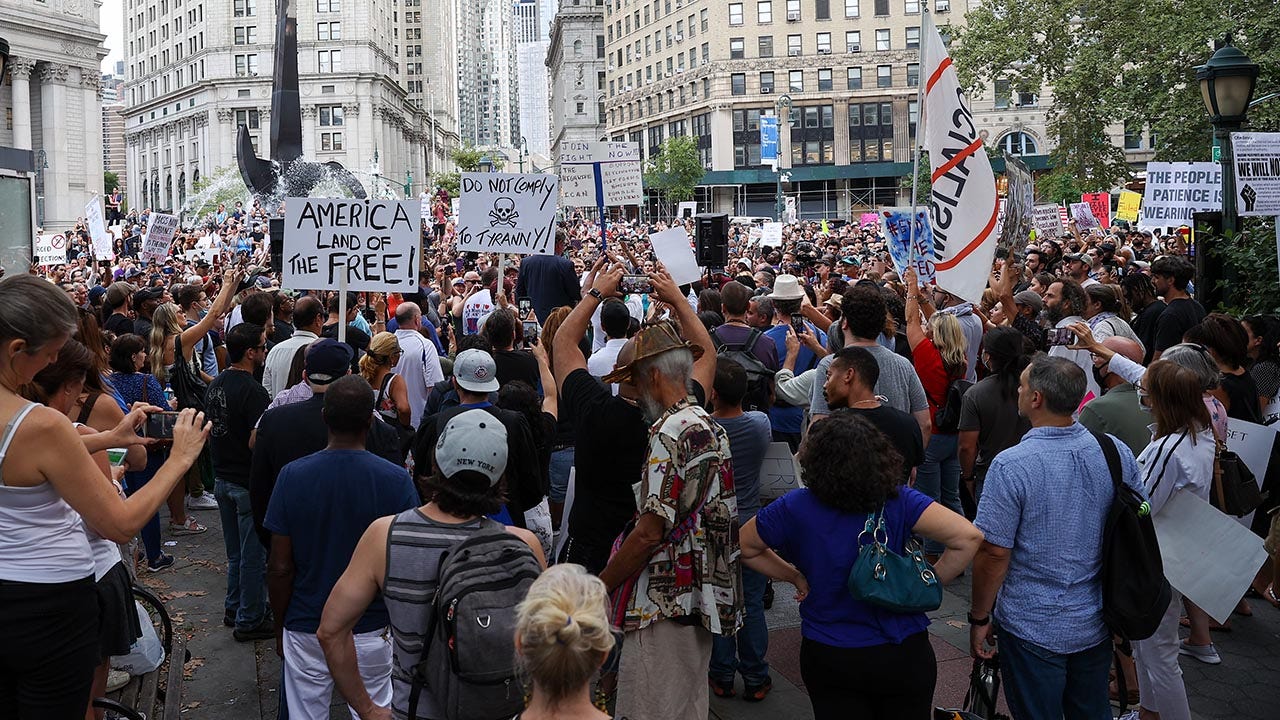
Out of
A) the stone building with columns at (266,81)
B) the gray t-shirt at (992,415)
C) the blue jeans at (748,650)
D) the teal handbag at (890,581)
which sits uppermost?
the stone building with columns at (266,81)

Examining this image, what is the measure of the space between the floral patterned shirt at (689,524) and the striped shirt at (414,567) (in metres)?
0.77

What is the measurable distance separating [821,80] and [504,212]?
76.9 meters

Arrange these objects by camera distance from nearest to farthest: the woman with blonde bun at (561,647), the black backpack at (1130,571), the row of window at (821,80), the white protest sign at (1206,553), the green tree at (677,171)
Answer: the woman with blonde bun at (561,647)
the black backpack at (1130,571)
the white protest sign at (1206,553)
the green tree at (677,171)
the row of window at (821,80)

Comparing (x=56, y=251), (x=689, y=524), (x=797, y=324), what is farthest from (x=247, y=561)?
(x=56, y=251)

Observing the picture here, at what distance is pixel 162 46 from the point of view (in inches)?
4911

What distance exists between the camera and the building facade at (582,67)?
414ft

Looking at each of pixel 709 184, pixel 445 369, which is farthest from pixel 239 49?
pixel 445 369

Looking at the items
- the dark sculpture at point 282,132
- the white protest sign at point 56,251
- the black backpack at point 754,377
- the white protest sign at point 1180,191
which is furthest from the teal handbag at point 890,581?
the dark sculpture at point 282,132

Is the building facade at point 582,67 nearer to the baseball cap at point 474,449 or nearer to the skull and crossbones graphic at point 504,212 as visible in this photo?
the skull and crossbones graphic at point 504,212

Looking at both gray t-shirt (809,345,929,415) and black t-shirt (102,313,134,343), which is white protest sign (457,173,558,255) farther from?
gray t-shirt (809,345,929,415)

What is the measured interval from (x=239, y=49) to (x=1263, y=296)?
381 ft

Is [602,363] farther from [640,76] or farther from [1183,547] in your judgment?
[640,76]

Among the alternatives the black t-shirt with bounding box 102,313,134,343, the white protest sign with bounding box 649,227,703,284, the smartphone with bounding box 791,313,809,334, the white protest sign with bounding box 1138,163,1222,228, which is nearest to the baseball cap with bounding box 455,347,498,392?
the white protest sign with bounding box 649,227,703,284

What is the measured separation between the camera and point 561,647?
2748 millimetres
